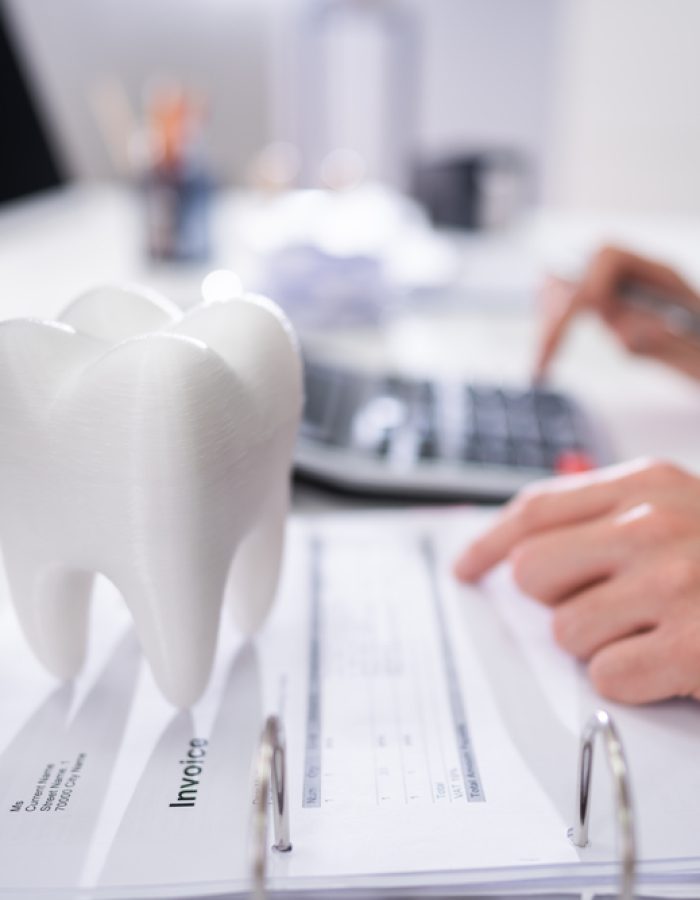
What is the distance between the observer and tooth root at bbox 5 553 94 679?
0.37m

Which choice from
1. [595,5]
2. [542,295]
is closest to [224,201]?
[542,295]

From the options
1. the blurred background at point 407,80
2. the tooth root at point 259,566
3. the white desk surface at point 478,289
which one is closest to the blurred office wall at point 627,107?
the blurred background at point 407,80

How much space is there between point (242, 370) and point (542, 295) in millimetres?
569

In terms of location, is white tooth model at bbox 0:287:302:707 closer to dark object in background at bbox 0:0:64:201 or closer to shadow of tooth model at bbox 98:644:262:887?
shadow of tooth model at bbox 98:644:262:887

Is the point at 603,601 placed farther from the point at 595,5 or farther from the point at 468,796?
the point at 595,5

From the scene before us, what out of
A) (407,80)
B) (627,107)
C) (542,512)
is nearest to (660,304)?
(542,512)

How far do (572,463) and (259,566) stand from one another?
10.1 inches

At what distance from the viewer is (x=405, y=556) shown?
1.66ft

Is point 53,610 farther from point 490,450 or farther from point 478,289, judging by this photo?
point 478,289

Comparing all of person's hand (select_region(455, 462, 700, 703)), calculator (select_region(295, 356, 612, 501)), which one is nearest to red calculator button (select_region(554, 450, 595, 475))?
calculator (select_region(295, 356, 612, 501))

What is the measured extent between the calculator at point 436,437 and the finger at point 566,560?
0.13 meters

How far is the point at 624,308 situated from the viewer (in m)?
0.82

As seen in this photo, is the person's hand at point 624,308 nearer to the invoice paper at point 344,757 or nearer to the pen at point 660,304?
the pen at point 660,304

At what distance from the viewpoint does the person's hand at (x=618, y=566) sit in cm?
37
